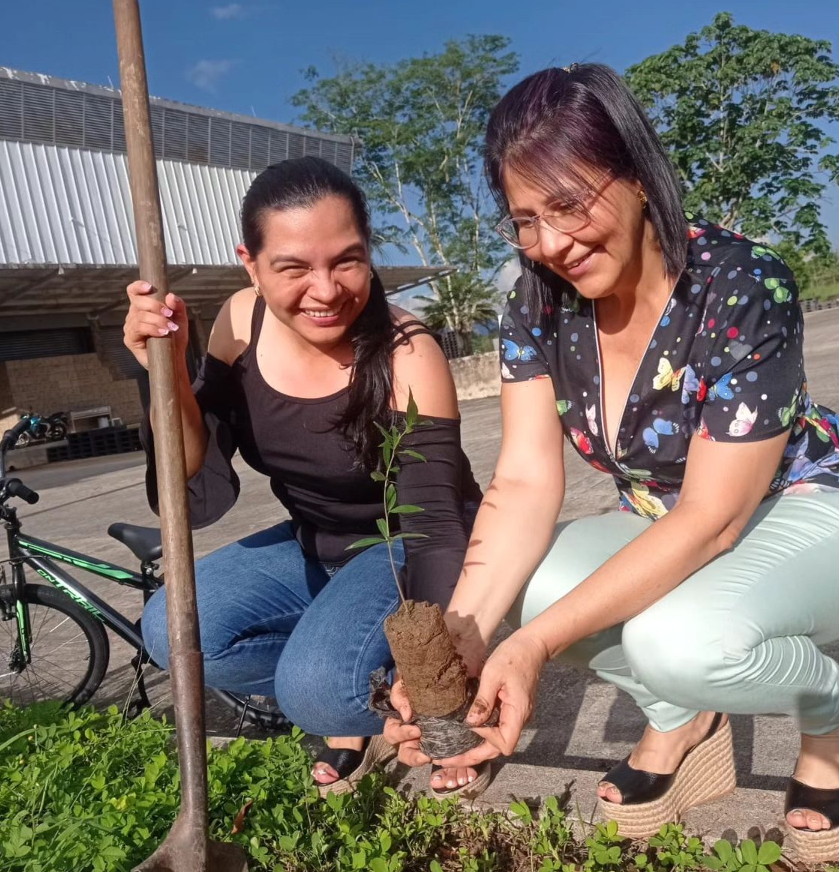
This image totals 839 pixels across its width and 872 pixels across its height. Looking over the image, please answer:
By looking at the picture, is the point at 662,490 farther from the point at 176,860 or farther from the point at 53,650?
the point at 53,650

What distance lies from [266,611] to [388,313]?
0.88m

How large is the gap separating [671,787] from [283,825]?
811 mm

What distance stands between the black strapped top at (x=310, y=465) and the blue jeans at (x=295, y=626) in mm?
98

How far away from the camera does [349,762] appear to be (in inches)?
89.2

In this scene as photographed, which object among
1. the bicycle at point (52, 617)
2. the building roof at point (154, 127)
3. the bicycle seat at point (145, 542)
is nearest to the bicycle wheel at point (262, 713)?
the bicycle at point (52, 617)

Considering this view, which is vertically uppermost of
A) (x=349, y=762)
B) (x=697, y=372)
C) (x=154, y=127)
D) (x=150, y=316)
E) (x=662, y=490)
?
(x=154, y=127)

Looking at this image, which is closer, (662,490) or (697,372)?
(697,372)

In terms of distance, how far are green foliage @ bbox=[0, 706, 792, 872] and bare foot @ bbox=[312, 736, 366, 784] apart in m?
0.10

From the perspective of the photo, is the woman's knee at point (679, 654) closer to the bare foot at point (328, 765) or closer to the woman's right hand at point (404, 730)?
the woman's right hand at point (404, 730)

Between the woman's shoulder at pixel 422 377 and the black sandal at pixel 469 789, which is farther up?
the woman's shoulder at pixel 422 377

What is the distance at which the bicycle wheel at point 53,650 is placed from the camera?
11.0ft

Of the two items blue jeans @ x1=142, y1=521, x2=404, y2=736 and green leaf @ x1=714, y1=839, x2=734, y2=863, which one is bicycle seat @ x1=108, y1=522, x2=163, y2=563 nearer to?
blue jeans @ x1=142, y1=521, x2=404, y2=736

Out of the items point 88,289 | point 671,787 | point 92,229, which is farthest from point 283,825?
point 92,229

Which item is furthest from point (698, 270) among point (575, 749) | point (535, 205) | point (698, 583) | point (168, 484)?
point (575, 749)
